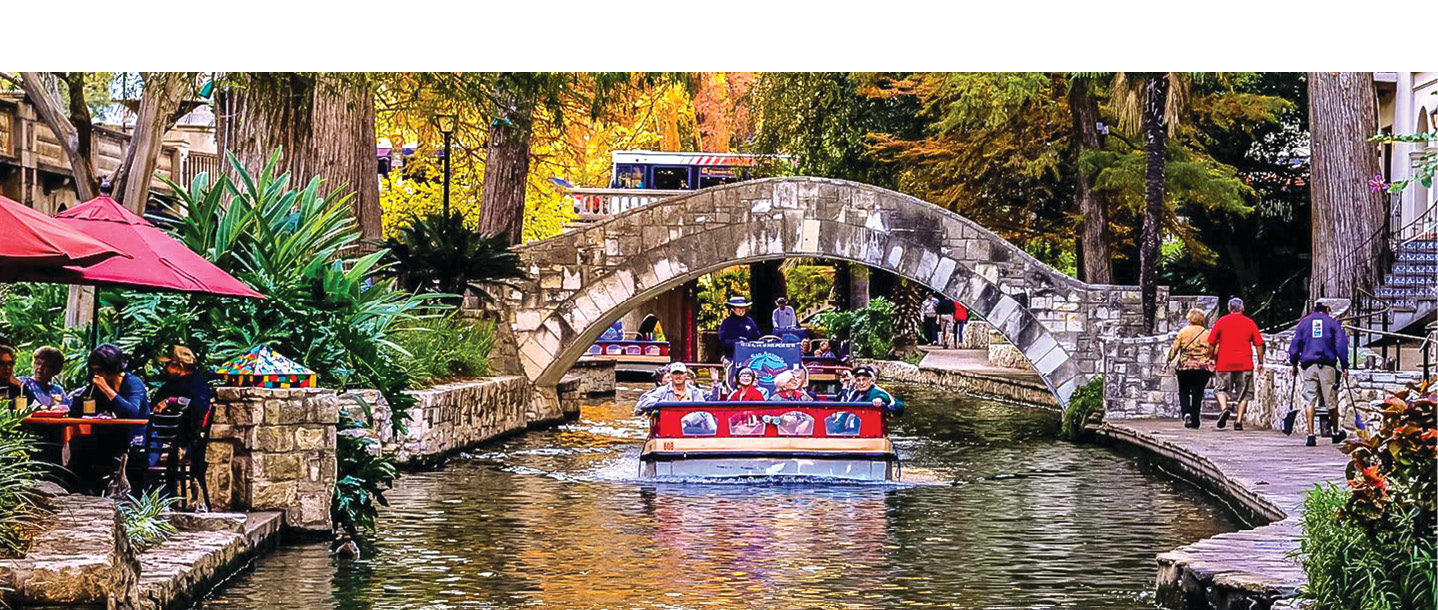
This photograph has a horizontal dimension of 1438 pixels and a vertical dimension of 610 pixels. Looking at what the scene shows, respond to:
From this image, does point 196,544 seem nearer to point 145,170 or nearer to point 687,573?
point 687,573

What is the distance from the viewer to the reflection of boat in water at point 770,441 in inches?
656

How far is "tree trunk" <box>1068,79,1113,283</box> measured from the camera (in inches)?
1010

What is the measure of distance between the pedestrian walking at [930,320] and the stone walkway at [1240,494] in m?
20.4

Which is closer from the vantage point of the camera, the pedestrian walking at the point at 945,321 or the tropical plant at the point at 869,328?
the tropical plant at the point at 869,328

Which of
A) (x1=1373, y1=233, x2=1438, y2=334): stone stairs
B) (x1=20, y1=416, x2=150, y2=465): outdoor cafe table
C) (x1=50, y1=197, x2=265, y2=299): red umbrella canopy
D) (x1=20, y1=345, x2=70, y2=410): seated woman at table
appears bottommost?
(x1=20, y1=416, x2=150, y2=465): outdoor cafe table

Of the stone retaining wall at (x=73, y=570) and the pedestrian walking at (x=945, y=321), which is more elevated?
the pedestrian walking at (x=945, y=321)

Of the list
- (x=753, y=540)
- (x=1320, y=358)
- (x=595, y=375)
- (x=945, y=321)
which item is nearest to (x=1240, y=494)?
(x=753, y=540)

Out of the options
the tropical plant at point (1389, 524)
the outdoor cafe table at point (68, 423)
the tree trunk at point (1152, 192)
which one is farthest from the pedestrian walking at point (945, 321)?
the tropical plant at point (1389, 524)

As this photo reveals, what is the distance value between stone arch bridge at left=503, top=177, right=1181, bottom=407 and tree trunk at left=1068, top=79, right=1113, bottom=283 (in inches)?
123

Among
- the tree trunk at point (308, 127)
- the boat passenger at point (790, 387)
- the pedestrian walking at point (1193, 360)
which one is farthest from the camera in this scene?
the pedestrian walking at point (1193, 360)

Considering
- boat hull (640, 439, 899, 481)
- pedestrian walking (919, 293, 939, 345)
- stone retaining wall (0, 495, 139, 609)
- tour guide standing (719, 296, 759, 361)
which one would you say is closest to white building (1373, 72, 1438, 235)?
tour guide standing (719, 296, 759, 361)

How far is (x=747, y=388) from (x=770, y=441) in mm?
758

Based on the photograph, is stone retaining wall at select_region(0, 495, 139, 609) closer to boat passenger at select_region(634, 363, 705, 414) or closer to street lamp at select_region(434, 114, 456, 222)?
boat passenger at select_region(634, 363, 705, 414)

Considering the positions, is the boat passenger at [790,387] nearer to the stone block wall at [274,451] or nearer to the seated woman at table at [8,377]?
the stone block wall at [274,451]
